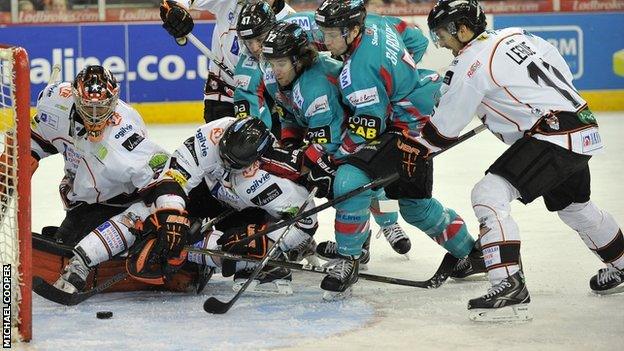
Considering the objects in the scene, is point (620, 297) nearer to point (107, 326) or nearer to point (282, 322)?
point (282, 322)

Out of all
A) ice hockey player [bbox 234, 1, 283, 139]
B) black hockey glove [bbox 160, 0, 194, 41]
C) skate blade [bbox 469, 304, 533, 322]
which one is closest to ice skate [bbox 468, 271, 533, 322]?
skate blade [bbox 469, 304, 533, 322]

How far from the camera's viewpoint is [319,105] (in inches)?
180

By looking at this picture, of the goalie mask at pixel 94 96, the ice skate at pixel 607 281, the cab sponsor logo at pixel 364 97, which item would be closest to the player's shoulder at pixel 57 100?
the goalie mask at pixel 94 96

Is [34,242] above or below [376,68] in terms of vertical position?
below

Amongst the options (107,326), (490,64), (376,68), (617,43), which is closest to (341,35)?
(376,68)

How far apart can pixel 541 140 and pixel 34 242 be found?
1.86 meters

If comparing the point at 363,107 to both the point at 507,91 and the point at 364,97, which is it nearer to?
the point at 364,97

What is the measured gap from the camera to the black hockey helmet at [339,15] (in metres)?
4.48

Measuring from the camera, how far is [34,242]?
4.60 m

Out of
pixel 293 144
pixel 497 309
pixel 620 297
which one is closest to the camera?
pixel 497 309

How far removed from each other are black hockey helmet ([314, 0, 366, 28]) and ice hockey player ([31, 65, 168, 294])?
0.79 m

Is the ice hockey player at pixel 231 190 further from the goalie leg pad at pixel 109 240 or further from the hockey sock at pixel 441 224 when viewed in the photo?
the hockey sock at pixel 441 224

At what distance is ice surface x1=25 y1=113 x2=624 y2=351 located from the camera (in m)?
3.86

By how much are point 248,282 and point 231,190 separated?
408 millimetres
